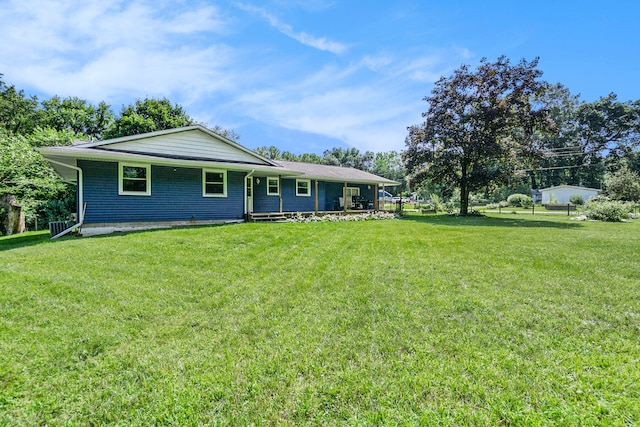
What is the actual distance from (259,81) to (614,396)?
67.8 feet

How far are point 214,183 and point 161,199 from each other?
7.17 ft

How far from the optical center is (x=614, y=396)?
205cm

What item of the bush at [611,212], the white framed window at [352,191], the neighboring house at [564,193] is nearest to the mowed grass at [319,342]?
the bush at [611,212]

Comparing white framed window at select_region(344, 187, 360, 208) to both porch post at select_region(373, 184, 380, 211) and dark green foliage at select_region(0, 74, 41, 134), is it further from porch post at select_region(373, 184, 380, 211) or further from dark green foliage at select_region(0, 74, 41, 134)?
dark green foliage at select_region(0, 74, 41, 134)

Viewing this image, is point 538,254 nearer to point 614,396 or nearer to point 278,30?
point 614,396

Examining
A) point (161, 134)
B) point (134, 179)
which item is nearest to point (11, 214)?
point (134, 179)

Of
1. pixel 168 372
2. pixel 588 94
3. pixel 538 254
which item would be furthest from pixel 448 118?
pixel 588 94

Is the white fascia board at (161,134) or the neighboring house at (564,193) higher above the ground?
the white fascia board at (161,134)

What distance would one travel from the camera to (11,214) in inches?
503

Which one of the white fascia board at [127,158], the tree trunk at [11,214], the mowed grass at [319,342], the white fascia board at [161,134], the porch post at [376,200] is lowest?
the mowed grass at [319,342]

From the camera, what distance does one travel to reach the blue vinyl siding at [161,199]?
31.7ft

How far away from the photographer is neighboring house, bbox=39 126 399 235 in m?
9.58

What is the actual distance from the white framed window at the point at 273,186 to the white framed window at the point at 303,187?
171cm

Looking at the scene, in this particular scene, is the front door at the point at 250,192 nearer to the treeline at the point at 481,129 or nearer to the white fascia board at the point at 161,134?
the white fascia board at the point at 161,134
